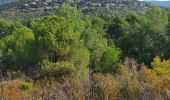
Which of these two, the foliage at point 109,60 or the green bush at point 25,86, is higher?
the green bush at point 25,86

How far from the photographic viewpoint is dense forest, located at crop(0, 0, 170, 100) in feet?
72.8

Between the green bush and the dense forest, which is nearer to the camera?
the dense forest

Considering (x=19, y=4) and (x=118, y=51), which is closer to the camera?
(x=118, y=51)

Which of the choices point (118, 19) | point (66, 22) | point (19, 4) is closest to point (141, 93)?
point (66, 22)

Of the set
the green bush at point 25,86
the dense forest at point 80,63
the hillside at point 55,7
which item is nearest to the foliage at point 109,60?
the dense forest at point 80,63

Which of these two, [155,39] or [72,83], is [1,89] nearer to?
[72,83]

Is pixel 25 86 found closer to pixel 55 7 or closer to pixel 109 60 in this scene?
pixel 109 60

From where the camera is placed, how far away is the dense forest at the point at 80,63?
72.8 feet

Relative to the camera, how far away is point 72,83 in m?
25.6

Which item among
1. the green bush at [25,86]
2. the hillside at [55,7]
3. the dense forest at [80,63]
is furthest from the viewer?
the hillside at [55,7]

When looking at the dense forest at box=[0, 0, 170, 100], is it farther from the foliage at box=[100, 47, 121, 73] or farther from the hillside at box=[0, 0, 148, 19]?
the hillside at box=[0, 0, 148, 19]

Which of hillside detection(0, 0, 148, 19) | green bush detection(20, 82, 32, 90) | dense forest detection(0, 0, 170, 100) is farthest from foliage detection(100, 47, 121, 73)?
hillside detection(0, 0, 148, 19)

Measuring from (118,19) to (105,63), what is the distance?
16057mm

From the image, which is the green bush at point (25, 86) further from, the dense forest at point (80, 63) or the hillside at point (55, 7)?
the hillside at point (55, 7)
